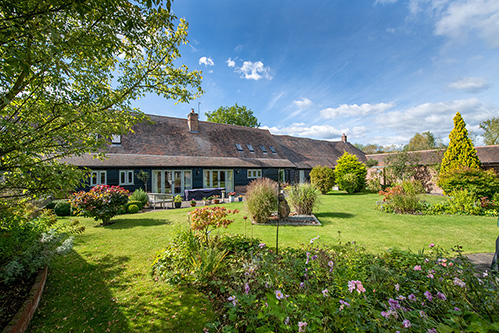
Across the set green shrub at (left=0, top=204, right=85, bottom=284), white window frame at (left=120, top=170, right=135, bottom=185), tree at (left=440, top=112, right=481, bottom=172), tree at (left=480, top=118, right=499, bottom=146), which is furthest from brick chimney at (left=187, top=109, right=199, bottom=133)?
tree at (left=480, top=118, right=499, bottom=146)

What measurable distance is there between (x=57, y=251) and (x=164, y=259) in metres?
1.84

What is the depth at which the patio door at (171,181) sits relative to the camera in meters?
17.5

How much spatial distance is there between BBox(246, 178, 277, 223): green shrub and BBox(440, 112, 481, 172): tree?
17.1 meters

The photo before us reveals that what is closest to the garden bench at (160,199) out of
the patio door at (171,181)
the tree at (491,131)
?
the patio door at (171,181)

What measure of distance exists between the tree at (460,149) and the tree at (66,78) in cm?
2181

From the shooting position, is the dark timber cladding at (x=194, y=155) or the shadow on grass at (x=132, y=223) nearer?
the shadow on grass at (x=132, y=223)

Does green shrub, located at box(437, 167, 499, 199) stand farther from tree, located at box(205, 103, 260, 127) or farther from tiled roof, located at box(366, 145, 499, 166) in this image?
tree, located at box(205, 103, 260, 127)

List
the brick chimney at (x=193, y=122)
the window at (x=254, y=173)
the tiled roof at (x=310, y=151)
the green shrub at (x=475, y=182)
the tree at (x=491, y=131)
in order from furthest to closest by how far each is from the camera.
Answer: the tree at (x=491, y=131) → the tiled roof at (x=310, y=151) → the brick chimney at (x=193, y=122) → the window at (x=254, y=173) → the green shrub at (x=475, y=182)

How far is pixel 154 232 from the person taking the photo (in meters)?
7.13

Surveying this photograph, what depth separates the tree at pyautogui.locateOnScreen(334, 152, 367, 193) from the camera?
63.2ft

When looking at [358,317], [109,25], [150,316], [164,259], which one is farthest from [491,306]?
[109,25]

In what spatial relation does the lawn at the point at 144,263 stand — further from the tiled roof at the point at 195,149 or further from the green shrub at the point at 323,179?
the green shrub at the point at 323,179

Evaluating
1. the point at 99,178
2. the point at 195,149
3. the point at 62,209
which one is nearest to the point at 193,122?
the point at 195,149

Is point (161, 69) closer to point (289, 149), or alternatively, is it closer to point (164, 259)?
point (164, 259)
